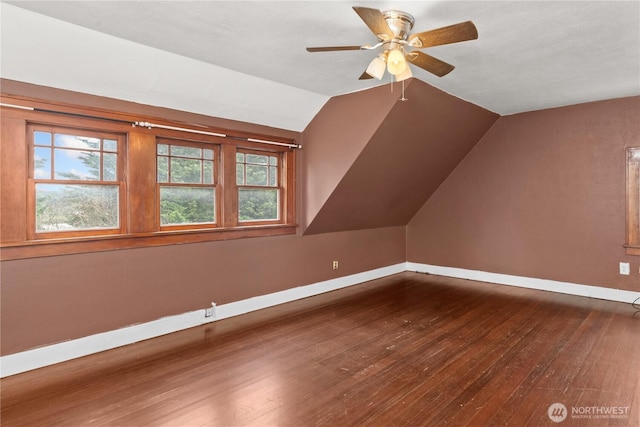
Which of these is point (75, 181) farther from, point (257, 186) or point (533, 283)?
point (533, 283)

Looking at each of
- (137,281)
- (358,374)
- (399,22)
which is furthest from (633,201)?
(137,281)

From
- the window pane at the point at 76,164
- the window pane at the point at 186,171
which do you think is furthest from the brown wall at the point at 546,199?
the window pane at the point at 76,164

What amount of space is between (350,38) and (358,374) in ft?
7.97

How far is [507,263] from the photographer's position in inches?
207

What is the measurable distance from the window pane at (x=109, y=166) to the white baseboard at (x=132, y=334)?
1304 millimetres

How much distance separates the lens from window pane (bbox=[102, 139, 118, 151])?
3.07 m

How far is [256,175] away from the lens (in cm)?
428

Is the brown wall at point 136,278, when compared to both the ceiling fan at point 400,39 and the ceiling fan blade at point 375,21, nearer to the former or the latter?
the ceiling fan at point 400,39

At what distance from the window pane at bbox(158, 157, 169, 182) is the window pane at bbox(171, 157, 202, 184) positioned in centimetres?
5

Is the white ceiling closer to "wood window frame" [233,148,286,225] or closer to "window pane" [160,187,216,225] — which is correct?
"wood window frame" [233,148,286,225]

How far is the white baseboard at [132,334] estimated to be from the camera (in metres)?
2.63

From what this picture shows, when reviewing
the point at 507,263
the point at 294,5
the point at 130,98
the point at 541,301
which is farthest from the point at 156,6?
the point at 507,263

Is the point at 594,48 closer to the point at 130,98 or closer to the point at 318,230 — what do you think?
the point at 318,230

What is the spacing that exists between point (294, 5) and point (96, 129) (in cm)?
194
